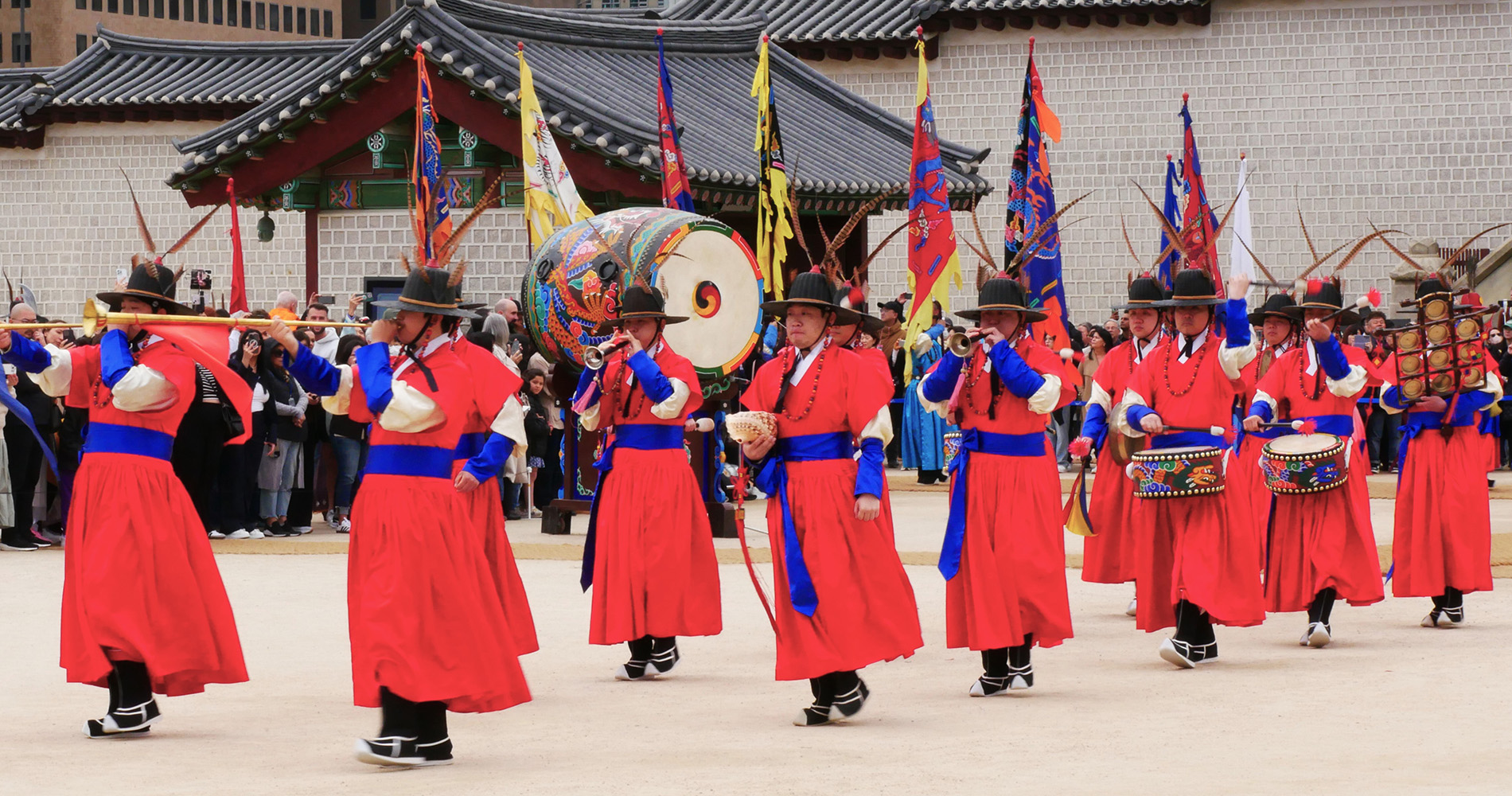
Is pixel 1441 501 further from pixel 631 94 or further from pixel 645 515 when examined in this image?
pixel 631 94

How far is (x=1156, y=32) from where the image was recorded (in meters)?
23.1

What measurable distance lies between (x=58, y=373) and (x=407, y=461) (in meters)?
1.51

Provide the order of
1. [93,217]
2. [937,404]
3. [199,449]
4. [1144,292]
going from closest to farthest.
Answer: [937,404] → [1144,292] → [199,449] → [93,217]

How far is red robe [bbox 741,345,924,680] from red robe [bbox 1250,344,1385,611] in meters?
2.59

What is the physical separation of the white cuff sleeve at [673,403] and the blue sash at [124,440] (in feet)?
6.75

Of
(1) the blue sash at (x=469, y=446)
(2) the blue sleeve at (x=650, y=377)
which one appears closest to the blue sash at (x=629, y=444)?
(2) the blue sleeve at (x=650, y=377)

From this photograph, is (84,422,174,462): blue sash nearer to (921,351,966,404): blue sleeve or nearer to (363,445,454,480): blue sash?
(363,445,454,480): blue sash

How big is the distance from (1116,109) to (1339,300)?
14648mm

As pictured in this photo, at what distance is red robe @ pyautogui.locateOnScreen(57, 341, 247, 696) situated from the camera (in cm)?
671

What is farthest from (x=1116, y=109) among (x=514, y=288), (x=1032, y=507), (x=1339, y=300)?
(x=1032, y=507)

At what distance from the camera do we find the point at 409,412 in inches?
244

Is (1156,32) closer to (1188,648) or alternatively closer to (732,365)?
(732,365)

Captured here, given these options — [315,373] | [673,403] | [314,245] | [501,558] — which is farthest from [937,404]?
[314,245]

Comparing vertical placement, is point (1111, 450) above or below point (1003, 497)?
above
